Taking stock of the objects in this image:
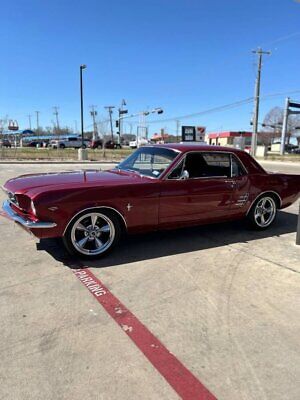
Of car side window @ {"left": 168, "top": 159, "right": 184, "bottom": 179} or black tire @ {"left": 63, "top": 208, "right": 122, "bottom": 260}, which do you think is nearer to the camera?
black tire @ {"left": 63, "top": 208, "right": 122, "bottom": 260}

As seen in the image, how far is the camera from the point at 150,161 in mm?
5809

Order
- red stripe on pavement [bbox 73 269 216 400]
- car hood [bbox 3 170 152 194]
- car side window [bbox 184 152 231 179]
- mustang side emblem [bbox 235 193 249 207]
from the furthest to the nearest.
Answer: mustang side emblem [bbox 235 193 249 207] → car side window [bbox 184 152 231 179] → car hood [bbox 3 170 152 194] → red stripe on pavement [bbox 73 269 216 400]

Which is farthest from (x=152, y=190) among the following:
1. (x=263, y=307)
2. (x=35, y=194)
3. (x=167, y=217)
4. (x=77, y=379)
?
(x=77, y=379)

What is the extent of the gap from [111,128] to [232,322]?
8891 cm

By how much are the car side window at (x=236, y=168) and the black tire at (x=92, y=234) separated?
A: 7.44 ft

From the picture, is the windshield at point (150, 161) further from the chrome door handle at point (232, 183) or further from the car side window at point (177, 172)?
the chrome door handle at point (232, 183)

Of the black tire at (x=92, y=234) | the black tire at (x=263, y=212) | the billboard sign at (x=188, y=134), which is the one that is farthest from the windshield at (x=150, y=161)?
the billboard sign at (x=188, y=134)

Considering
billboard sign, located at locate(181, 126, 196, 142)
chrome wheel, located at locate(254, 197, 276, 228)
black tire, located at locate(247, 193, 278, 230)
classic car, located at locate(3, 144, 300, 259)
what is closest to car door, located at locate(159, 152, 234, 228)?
classic car, located at locate(3, 144, 300, 259)

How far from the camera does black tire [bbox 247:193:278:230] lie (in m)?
6.41

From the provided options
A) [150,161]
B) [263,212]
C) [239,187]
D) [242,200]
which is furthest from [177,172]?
[263,212]

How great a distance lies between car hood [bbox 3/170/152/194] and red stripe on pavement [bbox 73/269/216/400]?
131 centimetres

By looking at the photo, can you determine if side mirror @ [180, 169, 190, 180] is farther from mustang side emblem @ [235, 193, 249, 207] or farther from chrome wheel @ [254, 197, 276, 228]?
chrome wheel @ [254, 197, 276, 228]

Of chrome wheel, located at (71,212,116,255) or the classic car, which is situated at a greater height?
the classic car

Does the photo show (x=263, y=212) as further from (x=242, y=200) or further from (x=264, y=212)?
(x=242, y=200)
